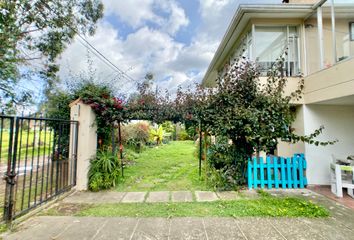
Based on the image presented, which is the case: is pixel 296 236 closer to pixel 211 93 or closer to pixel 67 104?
pixel 211 93

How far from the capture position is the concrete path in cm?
339

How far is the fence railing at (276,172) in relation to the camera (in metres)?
6.25

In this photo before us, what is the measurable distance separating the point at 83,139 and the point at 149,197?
2.79 meters

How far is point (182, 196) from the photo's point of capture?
5480 millimetres

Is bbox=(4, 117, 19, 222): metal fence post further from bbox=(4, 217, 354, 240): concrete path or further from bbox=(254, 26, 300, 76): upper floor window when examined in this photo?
bbox=(254, 26, 300, 76): upper floor window

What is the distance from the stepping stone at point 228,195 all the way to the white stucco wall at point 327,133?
9.81 ft

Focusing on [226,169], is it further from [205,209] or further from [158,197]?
[158,197]

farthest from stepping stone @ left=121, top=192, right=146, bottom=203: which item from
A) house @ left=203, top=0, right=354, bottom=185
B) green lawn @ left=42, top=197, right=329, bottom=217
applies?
house @ left=203, top=0, right=354, bottom=185

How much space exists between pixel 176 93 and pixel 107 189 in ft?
12.9

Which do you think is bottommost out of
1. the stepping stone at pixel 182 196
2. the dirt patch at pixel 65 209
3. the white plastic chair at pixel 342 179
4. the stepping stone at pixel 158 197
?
the dirt patch at pixel 65 209

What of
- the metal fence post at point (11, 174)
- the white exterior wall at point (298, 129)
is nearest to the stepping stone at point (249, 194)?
the white exterior wall at point (298, 129)

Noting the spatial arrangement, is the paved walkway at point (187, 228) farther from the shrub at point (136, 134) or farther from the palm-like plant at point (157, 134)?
the palm-like plant at point (157, 134)

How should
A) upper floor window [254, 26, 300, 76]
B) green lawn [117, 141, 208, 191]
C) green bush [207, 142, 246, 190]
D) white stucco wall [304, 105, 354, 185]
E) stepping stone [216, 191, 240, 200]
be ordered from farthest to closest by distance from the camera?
upper floor window [254, 26, 300, 76]
white stucco wall [304, 105, 354, 185]
green lawn [117, 141, 208, 191]
green bush [207, 142, 246, 190]
stepping stone [216, 191, 240, 200]

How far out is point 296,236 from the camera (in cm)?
339
